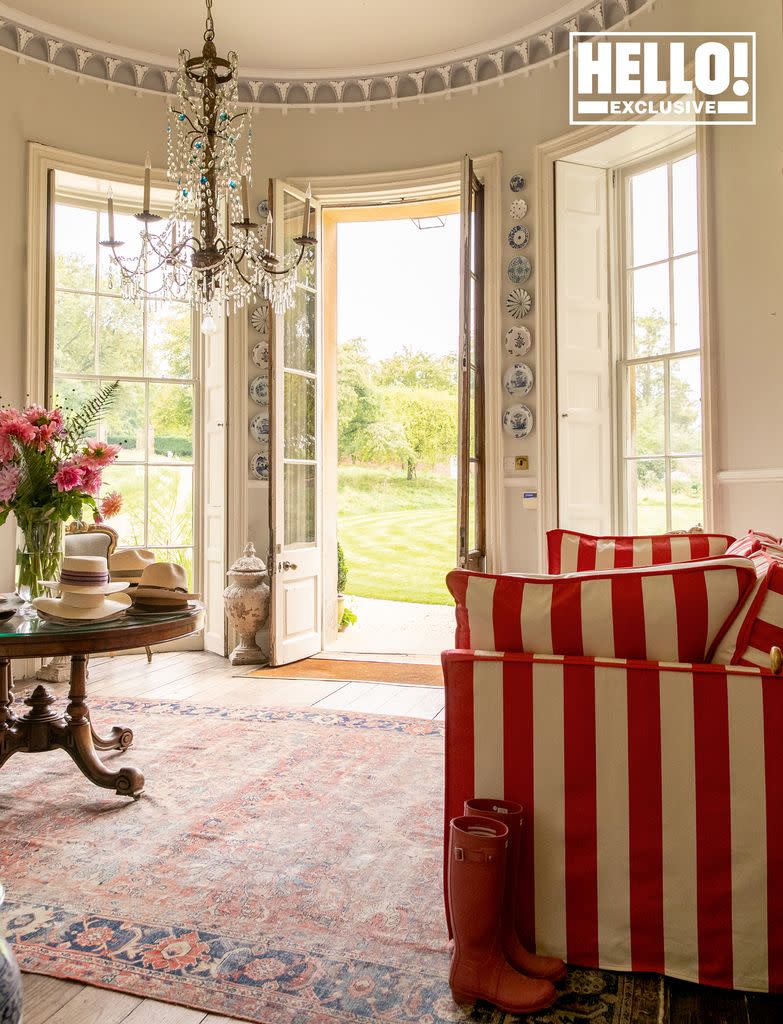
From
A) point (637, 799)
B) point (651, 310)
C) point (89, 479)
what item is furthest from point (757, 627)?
point (651, 310)

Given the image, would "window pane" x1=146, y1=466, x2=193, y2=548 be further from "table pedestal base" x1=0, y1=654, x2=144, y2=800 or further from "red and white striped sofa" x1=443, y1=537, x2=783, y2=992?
"red and white striped sofa" x1=443, y1=537, x2=783, y2=992

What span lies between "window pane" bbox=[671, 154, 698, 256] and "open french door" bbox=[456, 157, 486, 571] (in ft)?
3.72

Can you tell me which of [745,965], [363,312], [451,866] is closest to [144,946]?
[451,866]

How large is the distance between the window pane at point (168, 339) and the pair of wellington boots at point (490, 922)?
4587 millimetres

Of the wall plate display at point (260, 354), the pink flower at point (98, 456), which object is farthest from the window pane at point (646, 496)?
the pink flower at point (98, 456)

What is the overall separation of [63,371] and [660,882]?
15.9 ft

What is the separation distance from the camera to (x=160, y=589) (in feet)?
8.84

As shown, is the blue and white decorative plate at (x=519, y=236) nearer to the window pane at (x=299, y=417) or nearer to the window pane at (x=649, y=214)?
the window pane at (x=649, y=214)

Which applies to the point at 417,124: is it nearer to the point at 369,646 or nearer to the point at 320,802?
the point at 369,646

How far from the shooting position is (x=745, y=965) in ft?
5.37

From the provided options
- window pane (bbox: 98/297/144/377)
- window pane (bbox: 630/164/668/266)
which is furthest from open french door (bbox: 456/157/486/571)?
window pane (bbox: 98/297/144/377)

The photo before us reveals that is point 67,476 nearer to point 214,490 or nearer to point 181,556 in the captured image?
point 214,490

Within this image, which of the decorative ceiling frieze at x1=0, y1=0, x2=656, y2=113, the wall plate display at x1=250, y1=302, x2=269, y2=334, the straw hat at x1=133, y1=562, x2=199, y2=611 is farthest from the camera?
the wall plate display at x1=250, y1=302, x2=269, y2=334

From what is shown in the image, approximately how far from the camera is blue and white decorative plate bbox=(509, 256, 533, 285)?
4805 millimetres
